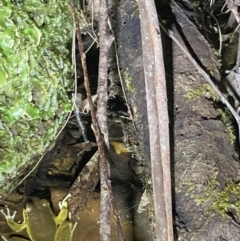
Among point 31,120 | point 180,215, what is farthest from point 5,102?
point 180,215

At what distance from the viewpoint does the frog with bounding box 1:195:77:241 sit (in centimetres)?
143

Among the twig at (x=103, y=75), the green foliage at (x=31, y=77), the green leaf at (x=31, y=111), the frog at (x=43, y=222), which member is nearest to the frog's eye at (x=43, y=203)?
the frog at (x=43, y=222)

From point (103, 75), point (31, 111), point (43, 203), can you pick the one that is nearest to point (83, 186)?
point (43, 203)

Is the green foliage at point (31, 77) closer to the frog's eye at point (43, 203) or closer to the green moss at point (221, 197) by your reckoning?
the frog's eye at point (43, 203)

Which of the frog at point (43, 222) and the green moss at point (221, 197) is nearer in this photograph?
the green moss at point (221, 197)

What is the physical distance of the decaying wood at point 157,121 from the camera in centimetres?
99

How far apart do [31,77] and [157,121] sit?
413mm

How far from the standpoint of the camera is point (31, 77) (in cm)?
124

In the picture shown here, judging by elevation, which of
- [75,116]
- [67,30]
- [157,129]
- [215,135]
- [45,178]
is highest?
[67,30]

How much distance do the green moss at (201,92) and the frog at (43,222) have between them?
548 millimetres

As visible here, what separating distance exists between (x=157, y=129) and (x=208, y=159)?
7.4 inches

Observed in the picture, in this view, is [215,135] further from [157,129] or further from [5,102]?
[5,102]

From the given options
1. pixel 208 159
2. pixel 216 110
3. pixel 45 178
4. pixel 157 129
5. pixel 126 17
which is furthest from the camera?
pixel 45 178

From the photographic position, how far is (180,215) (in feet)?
3.48
